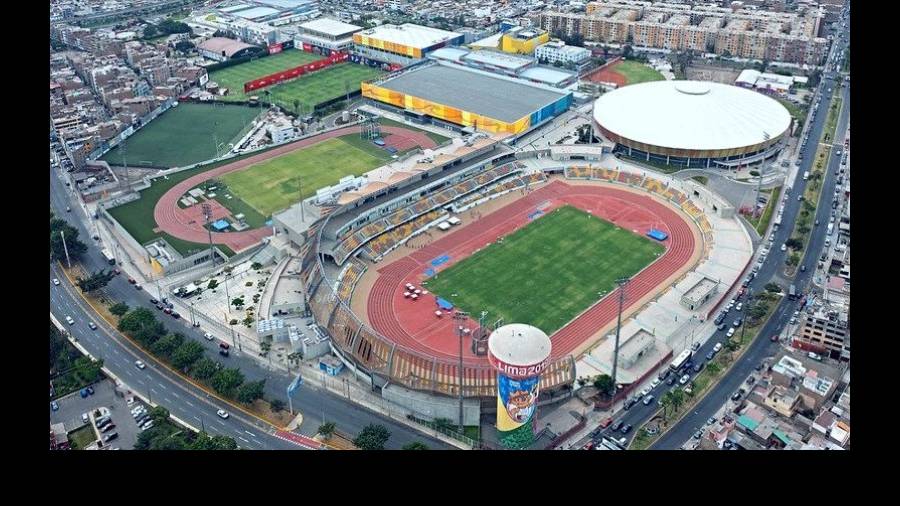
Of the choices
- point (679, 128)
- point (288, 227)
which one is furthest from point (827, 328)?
point (288, 227)

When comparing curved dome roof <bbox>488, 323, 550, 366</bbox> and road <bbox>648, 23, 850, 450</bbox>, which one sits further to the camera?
road <bbox>648, 23, 850, 450</bbox>

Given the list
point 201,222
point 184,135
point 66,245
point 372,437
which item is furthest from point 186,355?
point 184,135

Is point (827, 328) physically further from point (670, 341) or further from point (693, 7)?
point (693, 7)

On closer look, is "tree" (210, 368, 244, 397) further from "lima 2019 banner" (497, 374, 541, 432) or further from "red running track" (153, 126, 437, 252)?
"red running track" (153, 126, 437, 252)

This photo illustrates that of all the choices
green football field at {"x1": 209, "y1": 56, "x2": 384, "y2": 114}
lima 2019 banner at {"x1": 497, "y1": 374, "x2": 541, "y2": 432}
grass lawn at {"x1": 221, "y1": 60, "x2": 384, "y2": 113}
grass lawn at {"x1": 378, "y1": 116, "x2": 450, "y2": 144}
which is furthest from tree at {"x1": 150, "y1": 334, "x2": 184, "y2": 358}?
grass lawn at {"x1": 221, "y1": 60, "x2": 384, "y2": 113}

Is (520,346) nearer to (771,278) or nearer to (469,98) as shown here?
(771,278)

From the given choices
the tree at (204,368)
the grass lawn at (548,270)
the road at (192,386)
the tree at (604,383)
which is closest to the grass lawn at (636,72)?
the grass lawn at (548,270)
